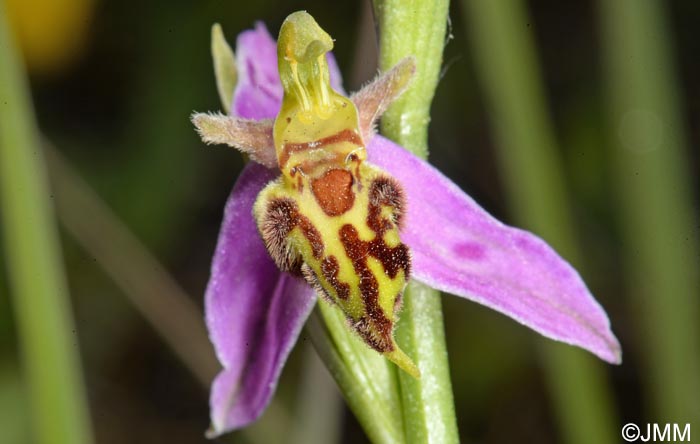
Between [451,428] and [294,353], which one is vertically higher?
[451,428]

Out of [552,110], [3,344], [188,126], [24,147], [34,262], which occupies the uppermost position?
[24,147]

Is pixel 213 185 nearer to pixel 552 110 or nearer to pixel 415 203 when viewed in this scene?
pixel 552 110

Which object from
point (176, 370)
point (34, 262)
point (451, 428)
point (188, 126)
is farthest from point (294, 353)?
point (451, 428)

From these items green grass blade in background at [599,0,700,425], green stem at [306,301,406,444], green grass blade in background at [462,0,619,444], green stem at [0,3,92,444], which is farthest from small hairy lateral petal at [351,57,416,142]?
green grass blade in background at [599,0,700,425]

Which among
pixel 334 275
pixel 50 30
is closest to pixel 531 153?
pixel 334 275

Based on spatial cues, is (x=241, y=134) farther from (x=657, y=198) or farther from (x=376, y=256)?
(x=657, y=198)

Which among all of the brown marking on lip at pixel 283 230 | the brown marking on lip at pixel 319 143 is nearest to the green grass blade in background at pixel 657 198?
the brown marking on lip at pixel 319 143

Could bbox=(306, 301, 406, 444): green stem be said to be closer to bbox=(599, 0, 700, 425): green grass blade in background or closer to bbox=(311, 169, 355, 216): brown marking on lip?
bbox=(311, 169, 355, 216): brown marking on lip
